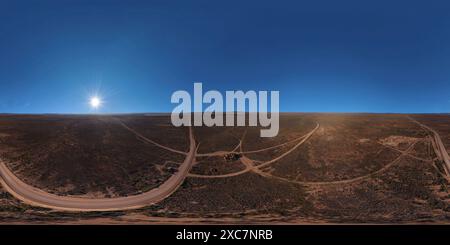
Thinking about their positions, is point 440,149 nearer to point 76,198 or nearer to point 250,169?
point 250,169

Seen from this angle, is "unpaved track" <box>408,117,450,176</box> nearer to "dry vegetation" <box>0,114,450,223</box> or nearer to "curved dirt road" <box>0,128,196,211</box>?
"dry vegetation" <box>0,114,450,223</box>

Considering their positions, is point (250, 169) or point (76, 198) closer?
point (76, 198)

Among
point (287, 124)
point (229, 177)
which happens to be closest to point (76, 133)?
point (229, 177)

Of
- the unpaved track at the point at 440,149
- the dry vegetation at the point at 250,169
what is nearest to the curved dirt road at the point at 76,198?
the dry vegetation at the point at 250,169

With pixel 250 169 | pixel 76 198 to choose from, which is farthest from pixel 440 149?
pixel 76 198

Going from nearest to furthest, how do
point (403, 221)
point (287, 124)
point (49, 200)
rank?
point (403, 221)
point (49, 200)
point (287, 124)

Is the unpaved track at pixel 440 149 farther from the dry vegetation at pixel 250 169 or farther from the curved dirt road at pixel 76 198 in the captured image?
the curved dirt road at pixel 76 198

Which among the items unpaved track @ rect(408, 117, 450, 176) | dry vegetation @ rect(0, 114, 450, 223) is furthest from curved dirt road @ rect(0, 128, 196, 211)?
unpaved track @ rect(408, 117, 450, 176)
